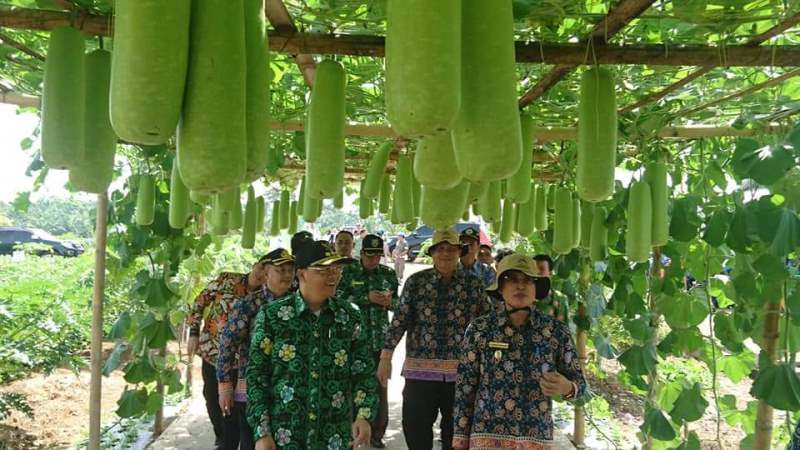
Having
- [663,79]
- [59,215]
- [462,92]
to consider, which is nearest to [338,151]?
[462,92]

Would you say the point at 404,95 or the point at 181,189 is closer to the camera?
the point at 404,95

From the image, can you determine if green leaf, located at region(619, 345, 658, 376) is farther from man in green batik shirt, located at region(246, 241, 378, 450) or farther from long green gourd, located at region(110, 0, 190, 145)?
long green gourd, located at region(110, 0, 190, 145)

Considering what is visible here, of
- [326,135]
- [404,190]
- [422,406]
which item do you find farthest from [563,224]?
[326,135]

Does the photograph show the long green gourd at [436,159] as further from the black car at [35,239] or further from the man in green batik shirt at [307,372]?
the black car at [35,239]

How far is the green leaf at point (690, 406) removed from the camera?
145 inches

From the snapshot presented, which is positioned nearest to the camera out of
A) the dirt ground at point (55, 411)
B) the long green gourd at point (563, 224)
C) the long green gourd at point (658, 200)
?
the long green gourd at point (658, 200)

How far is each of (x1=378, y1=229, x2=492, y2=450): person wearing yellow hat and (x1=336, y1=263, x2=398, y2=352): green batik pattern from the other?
84 centimetres

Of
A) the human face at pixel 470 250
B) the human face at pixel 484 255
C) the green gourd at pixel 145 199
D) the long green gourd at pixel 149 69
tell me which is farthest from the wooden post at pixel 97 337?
the human face at pixel 484 255

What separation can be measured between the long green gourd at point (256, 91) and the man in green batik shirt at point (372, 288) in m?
4.33

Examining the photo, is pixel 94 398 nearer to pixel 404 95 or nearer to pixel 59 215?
pixel 404 95

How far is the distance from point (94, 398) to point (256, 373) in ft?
5.67

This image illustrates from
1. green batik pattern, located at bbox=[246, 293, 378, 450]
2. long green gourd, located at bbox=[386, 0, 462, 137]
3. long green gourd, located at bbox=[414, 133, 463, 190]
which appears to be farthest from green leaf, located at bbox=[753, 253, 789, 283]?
long green gourd, located at bbox=[386, 0, 462, 137]

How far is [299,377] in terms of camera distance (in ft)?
9.81

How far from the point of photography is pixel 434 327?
4.61 meters
